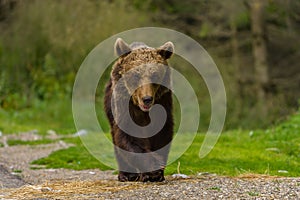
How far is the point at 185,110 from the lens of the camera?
18484 mm

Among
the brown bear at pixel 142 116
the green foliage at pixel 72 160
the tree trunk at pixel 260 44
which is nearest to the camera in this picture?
the brown bear at pixel 142 116

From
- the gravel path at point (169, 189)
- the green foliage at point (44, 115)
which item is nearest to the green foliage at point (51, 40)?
the green foliage at point (44, 115)

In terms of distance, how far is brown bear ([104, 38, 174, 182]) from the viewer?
7520 millimetres

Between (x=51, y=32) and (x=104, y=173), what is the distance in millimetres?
11753

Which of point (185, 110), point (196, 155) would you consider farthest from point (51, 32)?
point (196, 155)

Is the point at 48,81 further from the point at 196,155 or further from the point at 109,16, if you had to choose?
the point at 196,155

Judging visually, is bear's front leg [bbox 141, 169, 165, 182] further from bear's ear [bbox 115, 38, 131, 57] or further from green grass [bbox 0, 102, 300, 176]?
bear's ear [bbox 115, 38, 131, 57]

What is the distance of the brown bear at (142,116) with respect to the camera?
752 centimetres

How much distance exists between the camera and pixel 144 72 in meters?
7.34

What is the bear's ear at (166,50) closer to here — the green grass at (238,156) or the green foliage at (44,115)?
the green grass at (238,156)

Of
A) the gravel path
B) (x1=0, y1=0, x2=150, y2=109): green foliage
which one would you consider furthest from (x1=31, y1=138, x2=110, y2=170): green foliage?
(x1=0, y1=0, x2=150, y2=109): green foliage

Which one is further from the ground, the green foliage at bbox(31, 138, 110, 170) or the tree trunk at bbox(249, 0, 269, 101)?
the tree trunk at bbox(249, 0, 269, 101)

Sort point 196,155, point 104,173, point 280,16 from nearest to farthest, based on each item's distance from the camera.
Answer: point 104,173, point 196,155, point 280,16

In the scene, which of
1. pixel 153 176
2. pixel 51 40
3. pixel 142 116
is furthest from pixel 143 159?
pixel 51 40
